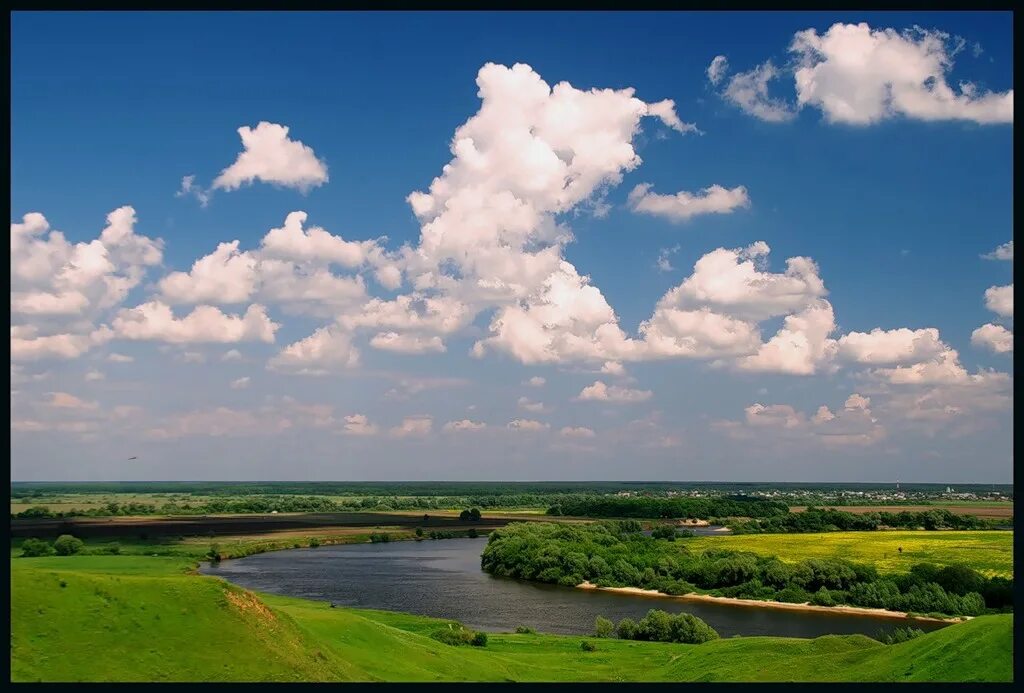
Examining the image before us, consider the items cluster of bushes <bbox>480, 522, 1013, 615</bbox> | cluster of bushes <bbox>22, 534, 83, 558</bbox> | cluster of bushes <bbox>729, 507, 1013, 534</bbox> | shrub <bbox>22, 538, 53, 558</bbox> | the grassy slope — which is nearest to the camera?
the grassy slope

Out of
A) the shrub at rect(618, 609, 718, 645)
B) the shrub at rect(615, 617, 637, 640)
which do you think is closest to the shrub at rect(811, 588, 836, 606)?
the shrub at rect(618, 609, 718, 645)

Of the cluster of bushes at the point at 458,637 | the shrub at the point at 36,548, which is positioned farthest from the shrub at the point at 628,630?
the shrub at the point at 36,548

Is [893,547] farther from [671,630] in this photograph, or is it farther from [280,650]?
[280,650]

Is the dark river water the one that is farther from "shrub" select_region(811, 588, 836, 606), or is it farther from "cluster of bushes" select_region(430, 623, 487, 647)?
"cluster of bushes" select_region(430, 623, 487, 647)

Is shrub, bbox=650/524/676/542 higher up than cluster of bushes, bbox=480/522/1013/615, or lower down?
lower down

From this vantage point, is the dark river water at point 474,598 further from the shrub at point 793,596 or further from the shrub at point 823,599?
the shrub at point 823,599

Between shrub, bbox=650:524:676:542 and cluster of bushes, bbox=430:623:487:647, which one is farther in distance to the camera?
shrub, bbox=650:524:676:542

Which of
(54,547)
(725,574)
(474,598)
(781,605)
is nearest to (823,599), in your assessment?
(781,605)
